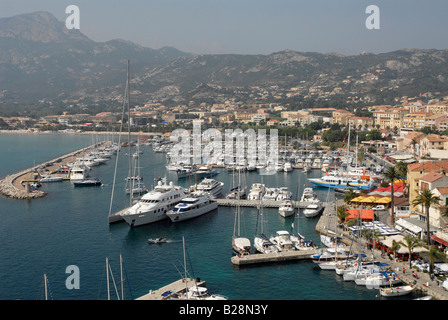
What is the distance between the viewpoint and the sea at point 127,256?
434 inches

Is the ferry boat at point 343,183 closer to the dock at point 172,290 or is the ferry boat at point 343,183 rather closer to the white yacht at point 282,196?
the white yacht at point 282,196

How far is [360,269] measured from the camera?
11133 mm

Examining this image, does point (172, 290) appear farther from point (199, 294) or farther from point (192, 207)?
point (192, 207)

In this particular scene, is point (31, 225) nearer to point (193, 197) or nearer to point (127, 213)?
point (127, 213)

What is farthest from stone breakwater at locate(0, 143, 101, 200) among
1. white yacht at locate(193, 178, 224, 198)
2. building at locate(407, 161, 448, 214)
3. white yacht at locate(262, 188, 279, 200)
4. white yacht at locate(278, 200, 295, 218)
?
building at locate(407, 161, 448, 214)

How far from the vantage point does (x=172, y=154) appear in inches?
1458

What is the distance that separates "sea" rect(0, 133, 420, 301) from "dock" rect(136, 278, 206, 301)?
53 centimetres

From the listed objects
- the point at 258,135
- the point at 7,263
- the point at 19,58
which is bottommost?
the point at 7,263

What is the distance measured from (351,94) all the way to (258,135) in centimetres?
6266

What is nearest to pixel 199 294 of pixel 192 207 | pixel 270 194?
pixel 192 207

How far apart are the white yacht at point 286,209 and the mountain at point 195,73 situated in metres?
77.7

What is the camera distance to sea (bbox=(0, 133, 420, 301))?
36.1ft

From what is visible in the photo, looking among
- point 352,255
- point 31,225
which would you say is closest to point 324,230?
point 352,255
